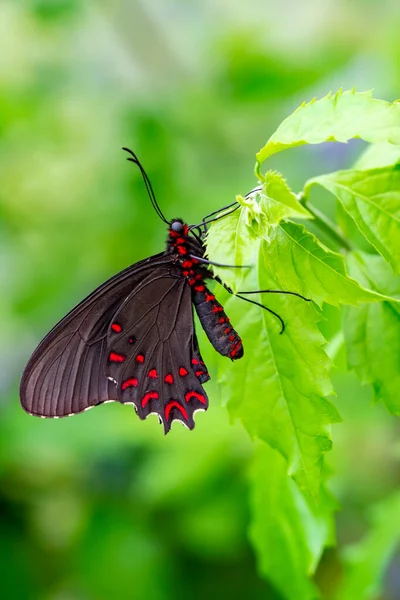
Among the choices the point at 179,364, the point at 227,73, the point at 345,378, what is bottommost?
the point at 179,364

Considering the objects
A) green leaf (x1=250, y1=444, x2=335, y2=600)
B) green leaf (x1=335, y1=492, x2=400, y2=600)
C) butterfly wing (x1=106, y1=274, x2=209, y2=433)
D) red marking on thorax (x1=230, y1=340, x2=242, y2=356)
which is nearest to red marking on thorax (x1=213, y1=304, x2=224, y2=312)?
red marking on thorax (x1=230, y1=340, x2=242, y2=356)

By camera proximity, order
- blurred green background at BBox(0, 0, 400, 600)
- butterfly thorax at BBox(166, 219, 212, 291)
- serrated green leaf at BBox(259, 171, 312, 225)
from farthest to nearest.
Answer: blurred green background at BBox(0, 0, 400, 600) → butterfly thorax at BBox(166, 219, 212, 291) → serrated green leaf at BBox(259, 171, 312, 225)

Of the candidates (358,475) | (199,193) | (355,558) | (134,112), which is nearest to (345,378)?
(358,475)

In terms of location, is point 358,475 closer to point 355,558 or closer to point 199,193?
point 355,558

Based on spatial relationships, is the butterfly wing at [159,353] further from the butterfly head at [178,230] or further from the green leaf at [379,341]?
the green leaf at [379,341]

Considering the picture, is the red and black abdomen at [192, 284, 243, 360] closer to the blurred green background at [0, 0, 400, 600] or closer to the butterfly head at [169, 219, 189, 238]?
the butterfly head at [169, 219, 189, 238]

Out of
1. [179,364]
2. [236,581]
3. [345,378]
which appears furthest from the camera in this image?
[236,581]

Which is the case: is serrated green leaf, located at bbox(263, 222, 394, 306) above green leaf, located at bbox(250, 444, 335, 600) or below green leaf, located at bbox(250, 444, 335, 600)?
above

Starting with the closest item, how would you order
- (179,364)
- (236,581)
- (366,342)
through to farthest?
1. (366,342)
2. (179,364)
3. (236,581)
